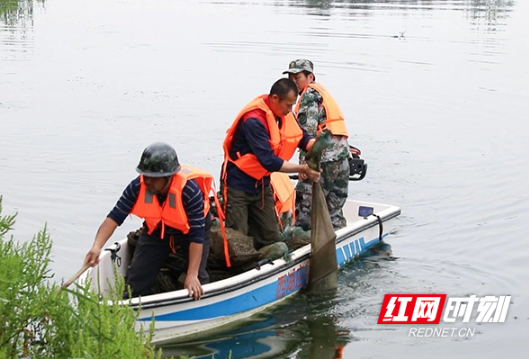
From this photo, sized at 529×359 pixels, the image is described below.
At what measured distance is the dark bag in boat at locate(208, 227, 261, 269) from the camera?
830 cm

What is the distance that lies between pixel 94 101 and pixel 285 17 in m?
18.6

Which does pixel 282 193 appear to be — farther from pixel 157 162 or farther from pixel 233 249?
pixel 157 162

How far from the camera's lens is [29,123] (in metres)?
16.6

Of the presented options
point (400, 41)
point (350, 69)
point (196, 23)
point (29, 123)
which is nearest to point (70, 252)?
point (29, 123)

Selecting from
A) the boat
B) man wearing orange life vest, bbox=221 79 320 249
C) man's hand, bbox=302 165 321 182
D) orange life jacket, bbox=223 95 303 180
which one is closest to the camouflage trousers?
the boat

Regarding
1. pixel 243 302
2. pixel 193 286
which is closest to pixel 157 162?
pixel 193 286

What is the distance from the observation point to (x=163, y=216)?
24.0 feet

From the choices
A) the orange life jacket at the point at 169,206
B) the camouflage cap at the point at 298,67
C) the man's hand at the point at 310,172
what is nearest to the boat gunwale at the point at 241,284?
the orange life jacket at the point at 169,206

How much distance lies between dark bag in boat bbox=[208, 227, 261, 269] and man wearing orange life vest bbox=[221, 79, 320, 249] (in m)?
0.29

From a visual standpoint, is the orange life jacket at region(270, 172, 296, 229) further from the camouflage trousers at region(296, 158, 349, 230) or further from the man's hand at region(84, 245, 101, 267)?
the man's hand at region(84, 245, 101, 267)

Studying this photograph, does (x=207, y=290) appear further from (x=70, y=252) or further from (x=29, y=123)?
(x=29, y=123)

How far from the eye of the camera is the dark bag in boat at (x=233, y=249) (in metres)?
8.30

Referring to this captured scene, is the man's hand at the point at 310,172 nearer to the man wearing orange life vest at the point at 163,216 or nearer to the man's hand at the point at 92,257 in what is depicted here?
the man wearing orange life vest at the point at 163,216

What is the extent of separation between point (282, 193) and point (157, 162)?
8.71 ft
